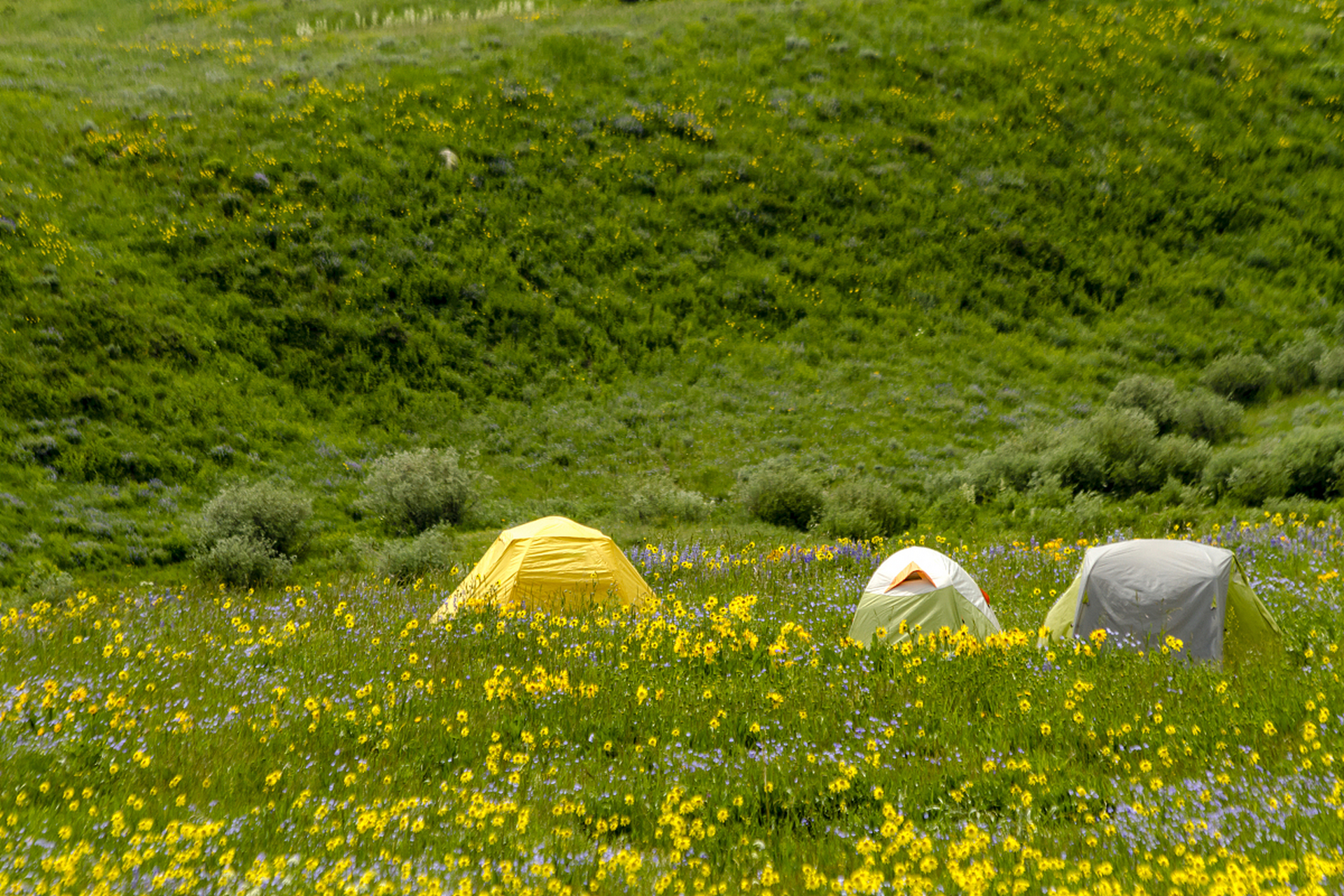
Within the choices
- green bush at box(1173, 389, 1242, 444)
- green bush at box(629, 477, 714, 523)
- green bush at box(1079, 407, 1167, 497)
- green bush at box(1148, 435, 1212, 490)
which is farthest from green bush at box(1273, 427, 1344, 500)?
green bush at box(629, 477, 714, 523)

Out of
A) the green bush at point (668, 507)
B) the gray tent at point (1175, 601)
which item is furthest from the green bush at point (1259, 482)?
the green bush at point (668, 507)

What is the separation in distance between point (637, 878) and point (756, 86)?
38.8 meters

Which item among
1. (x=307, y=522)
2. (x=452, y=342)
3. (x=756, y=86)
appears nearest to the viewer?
(x=307, y=522)

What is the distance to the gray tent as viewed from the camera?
7250 mm

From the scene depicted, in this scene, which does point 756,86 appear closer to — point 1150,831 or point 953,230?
point 953,230

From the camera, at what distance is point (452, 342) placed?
26.6m

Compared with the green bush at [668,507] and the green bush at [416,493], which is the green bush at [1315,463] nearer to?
the green bush at [668,507]

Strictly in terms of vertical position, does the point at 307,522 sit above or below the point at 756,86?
below

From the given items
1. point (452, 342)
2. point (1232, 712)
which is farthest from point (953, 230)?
point (1232, 712)

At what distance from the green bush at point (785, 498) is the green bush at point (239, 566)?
10236 mm

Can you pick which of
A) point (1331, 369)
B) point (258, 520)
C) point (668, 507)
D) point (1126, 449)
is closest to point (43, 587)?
point (258, 520)

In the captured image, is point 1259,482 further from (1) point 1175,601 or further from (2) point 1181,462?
(1) point 1175,601

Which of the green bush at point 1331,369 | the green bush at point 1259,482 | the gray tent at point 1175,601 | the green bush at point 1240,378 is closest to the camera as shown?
the gray tent at point 1175,601

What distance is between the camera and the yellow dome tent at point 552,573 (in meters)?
10.3
